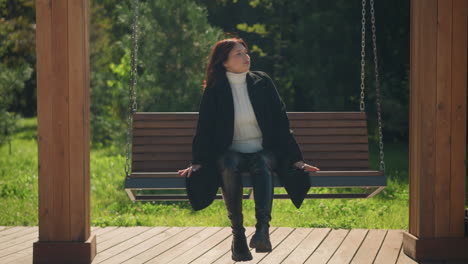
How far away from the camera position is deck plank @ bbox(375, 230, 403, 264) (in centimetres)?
464

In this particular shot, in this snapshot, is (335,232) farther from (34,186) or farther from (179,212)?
(34,186)

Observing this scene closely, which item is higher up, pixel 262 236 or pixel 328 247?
pixel 262 236

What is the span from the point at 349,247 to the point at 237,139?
1164 millimetres

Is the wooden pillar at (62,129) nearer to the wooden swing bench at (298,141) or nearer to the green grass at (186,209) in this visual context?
the wooden swing bench at (298,141)

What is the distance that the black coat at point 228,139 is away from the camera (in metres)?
4.44

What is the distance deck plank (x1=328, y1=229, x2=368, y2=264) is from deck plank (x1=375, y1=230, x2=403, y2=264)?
169 millimetres

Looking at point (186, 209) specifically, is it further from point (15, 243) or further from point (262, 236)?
point (262, 236)

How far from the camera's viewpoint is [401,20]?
43.6ft

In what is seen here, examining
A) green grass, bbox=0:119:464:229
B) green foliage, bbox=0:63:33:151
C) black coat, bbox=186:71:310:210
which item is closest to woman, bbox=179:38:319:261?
black coat, bbox=186:71:310:210

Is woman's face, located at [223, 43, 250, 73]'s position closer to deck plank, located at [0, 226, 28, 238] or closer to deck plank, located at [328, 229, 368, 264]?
deck plank, located at [328, 229, 368, 264]

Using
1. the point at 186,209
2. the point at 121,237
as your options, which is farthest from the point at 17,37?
the point at 121,237

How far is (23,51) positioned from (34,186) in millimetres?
7860

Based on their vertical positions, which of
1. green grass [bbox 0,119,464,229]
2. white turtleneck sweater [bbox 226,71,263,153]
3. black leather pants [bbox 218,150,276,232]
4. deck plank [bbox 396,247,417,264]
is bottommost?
green grass [bbox 0,119,464,229]

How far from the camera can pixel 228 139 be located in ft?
14.6
